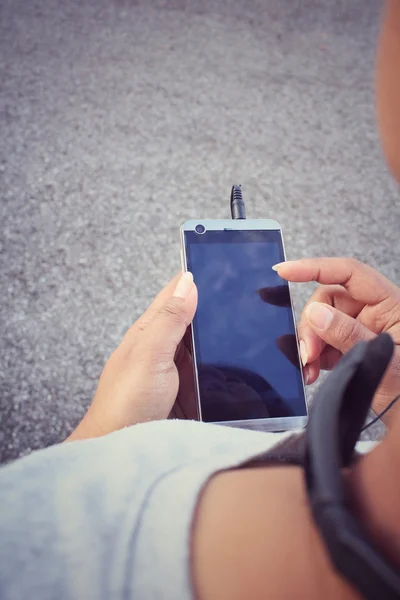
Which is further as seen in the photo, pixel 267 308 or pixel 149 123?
pixel 149 123

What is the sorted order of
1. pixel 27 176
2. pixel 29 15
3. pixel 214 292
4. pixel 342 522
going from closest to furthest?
pixel 342 522
pixel 214 292
pixel 27 176
pixel 29 15

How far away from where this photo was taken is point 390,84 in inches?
9.1

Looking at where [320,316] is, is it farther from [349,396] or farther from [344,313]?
[349,396]

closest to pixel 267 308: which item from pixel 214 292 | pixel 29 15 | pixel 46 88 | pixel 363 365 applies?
pixel 214 292

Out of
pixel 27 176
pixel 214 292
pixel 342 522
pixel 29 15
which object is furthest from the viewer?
pixel 29 15

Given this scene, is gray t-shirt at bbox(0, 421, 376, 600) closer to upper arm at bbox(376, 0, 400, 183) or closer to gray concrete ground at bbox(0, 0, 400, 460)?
upper arm at bbox(376, 0, 400, 183)

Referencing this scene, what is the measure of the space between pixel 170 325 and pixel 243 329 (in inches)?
3.9

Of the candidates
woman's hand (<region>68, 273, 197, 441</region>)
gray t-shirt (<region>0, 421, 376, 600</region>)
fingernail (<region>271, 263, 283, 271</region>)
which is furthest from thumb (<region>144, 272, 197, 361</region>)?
gray t-shirt (<region>0, 421, 376, 600</region>)

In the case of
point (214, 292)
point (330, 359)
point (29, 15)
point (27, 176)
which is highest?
point (29, 15)

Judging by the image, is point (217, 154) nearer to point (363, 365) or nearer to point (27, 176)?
point (27, 176)

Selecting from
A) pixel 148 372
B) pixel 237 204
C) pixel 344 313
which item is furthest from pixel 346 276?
pixel 148 372

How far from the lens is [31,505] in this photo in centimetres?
23

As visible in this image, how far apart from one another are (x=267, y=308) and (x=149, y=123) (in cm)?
53

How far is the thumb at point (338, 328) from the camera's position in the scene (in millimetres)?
519
